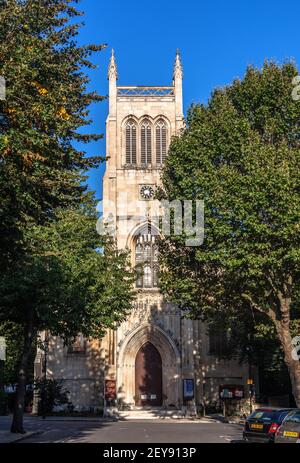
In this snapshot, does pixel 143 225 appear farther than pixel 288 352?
Yes

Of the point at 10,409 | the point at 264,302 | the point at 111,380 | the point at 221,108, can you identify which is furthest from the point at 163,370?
the point at 221,108

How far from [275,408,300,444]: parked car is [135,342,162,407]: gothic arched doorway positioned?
29399 millimetres

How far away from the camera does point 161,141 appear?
49500 mm

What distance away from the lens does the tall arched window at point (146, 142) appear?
49.1m

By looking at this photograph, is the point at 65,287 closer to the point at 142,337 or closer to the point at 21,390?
the point at 21,390

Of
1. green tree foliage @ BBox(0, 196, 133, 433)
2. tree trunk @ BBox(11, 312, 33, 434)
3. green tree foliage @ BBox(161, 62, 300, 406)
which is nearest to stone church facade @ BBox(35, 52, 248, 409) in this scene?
green tree foliage @ BBox(161, 62, 300, 406)

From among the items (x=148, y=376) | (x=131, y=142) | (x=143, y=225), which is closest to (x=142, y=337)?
(x=148, y=376)

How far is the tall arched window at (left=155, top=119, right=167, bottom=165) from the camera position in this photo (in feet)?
161

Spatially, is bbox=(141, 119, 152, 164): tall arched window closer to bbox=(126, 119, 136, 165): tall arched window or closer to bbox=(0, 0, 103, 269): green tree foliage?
bbox=(126, 119, 136, 165): tall arched window

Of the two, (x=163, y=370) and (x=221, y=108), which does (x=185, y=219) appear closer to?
(x=221, y=108)

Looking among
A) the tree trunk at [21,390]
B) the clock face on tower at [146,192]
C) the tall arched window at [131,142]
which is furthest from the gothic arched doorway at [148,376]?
the tree trunk at [21,390]

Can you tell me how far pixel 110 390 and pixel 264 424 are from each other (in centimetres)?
2676

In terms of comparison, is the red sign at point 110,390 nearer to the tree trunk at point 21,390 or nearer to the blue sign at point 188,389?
the blue sign at point 188,389

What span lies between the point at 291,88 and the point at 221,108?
10.3 ft
